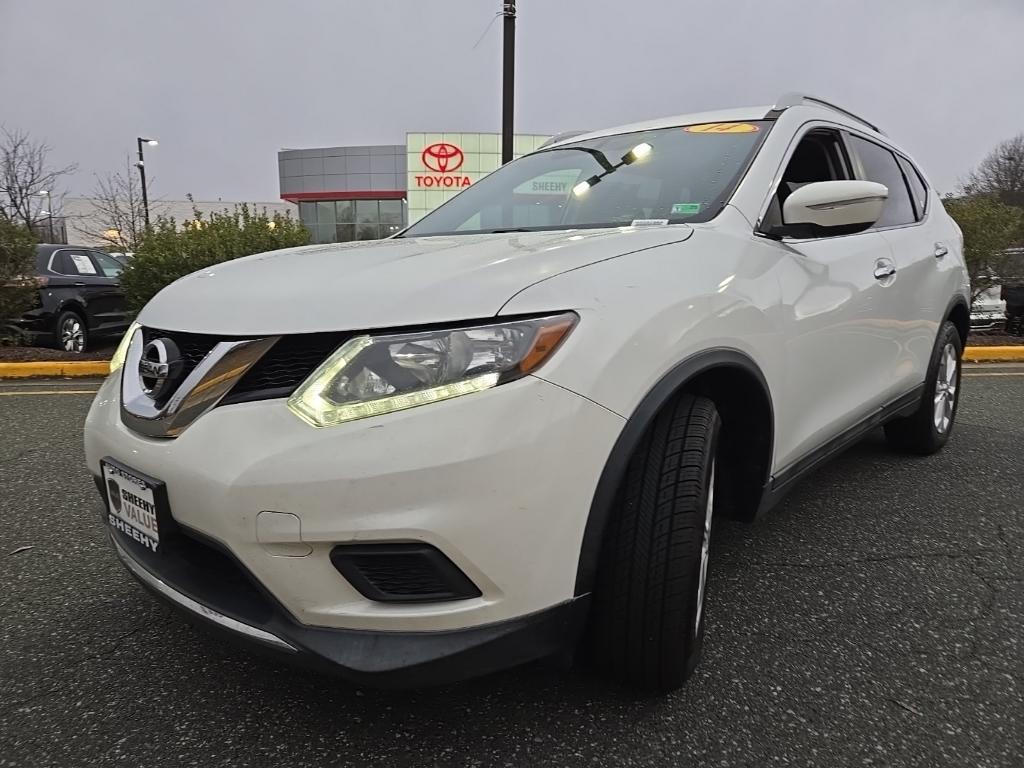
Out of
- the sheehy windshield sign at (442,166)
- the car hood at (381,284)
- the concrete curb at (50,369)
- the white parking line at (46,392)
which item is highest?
the sheehy windshield sign at (442,166)

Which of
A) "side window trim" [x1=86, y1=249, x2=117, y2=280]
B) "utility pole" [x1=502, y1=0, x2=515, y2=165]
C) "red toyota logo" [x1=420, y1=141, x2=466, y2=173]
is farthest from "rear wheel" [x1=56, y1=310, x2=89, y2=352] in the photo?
"red toyota logo" [x1=420, y1=141, x2=466, y2=173]

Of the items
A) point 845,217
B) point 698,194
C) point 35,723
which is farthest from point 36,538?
point 845,217

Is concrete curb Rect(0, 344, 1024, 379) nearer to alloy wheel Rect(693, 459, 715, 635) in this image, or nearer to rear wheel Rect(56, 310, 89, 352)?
rear wheel Rect(56, 310, 89, 352)

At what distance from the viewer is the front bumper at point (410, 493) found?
4.22ft

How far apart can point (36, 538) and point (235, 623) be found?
1.80 metres

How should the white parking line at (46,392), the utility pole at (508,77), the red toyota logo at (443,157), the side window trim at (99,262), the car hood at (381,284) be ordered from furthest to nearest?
the red toyota logo at (443,157)
the side window trim at (99,262)
the utility pole at (508,77)
the white parking line at (46,392)
the car hood at (381,284)

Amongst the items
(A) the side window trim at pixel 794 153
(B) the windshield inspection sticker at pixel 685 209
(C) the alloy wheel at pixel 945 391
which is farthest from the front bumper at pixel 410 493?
(C) the alloy wheel at pixel 945 391

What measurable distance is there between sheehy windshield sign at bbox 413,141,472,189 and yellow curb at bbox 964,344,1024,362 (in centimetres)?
2406

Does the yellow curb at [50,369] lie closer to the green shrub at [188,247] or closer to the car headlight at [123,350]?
the green shrub at [188,247]

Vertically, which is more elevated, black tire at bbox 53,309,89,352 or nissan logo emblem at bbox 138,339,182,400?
nissan logo emblem at bbox 138,339,182,400

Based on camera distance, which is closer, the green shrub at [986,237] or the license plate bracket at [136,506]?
the license plate bracket at [136,506]

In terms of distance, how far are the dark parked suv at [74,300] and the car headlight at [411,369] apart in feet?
24.9

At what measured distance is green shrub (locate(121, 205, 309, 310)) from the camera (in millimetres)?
7121

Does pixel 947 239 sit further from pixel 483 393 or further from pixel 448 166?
pixel 448 166
